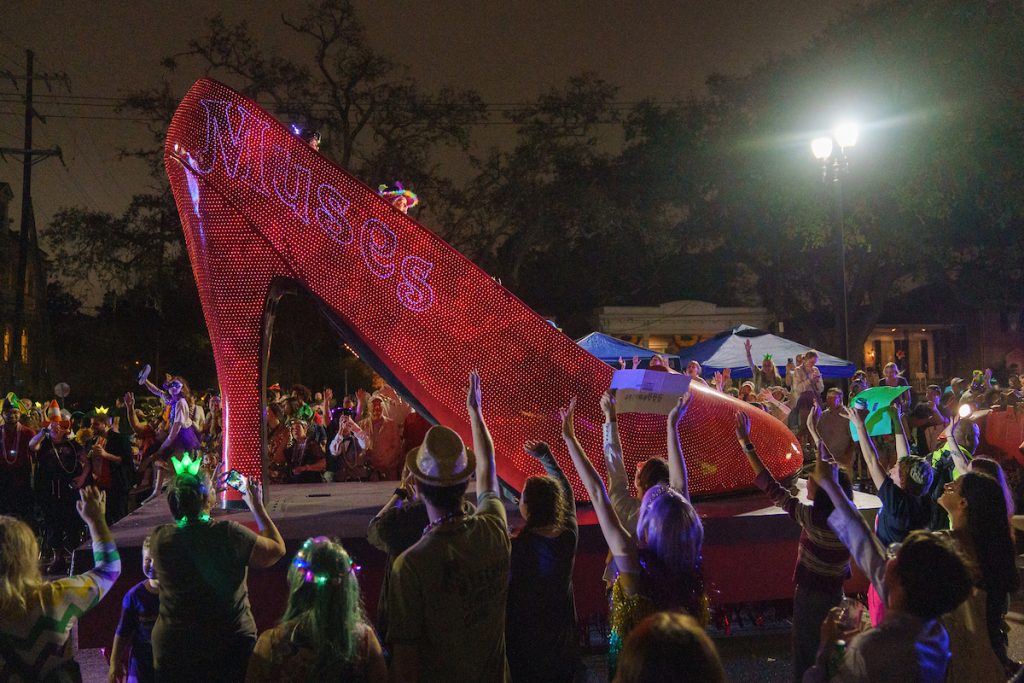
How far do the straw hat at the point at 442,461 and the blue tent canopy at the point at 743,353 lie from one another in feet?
41.3

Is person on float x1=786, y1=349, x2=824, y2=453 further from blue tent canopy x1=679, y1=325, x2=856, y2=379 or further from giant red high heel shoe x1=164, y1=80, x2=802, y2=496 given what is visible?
blue tent canopy x1=679, y1=325, x2=856, y2=379

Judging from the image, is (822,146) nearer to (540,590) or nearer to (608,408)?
(608,408)

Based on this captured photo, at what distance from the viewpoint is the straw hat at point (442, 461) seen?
96.1 inches

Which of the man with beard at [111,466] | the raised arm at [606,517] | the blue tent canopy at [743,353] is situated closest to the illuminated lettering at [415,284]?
the raised arm at [606,517]

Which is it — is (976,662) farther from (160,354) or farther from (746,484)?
(160,354)

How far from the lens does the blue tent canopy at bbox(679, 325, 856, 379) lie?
14508mm

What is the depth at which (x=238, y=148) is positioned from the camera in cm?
529

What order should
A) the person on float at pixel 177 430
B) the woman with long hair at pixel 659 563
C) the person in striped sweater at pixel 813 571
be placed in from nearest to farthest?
the woman with long hair at pixel 659 563
the person in striped sweater at pixel 813 571
the person on float at pixel 177 430

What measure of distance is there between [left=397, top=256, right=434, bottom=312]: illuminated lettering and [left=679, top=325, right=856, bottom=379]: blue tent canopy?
10082mm

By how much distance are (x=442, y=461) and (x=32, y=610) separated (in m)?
1.14

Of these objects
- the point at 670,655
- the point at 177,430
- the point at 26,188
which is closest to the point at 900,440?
the point at 670,655

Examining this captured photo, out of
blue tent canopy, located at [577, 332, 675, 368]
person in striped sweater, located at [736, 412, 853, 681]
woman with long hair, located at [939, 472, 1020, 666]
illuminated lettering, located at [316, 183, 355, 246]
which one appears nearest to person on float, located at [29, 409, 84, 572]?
illuminated lettering, located at [316, 183, 355, 246]

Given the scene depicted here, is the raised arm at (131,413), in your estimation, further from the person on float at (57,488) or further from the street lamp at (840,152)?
the street lamp at (840,152)

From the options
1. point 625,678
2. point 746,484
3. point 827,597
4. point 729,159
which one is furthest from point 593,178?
point 625,678
